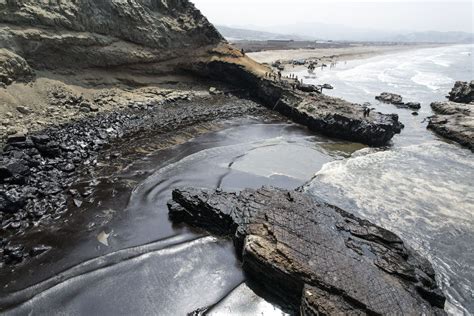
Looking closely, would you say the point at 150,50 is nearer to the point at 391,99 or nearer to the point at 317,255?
the point at 317,255

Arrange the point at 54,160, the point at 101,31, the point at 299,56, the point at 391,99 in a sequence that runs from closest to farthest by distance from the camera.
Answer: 1. the point at 54,160
2. the point at 101,31
3. the point at 391,99
4. the point at 299,56

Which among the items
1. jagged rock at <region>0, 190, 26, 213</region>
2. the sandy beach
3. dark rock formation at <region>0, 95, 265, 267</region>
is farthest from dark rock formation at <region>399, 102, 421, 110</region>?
jagged rock at <region>0, 190, 26, 213</region>

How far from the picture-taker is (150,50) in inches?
1487

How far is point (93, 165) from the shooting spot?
848 inches

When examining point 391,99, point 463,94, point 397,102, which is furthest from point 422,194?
point 463,94

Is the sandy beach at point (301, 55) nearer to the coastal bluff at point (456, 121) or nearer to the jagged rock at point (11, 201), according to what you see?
the coastal bluff at point (456, 121)

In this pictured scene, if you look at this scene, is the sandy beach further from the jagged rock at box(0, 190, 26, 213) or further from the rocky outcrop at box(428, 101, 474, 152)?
the jagged rock at box(0, 190, 26, 213)

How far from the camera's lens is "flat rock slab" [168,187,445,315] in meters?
11.1

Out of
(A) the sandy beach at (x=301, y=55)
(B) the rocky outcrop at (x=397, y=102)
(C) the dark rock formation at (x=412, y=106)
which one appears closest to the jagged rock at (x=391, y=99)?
(B) the rocky outcrop at (x=397, y=102)

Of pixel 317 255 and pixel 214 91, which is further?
pixel 214 91

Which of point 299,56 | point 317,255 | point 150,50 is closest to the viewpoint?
point 317,255

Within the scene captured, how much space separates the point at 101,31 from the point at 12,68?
9969 mm

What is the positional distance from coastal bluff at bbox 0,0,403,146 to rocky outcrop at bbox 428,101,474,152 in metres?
4.80

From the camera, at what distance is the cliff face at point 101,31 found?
2917 centimetres
